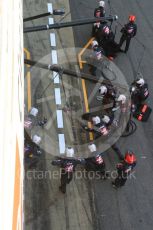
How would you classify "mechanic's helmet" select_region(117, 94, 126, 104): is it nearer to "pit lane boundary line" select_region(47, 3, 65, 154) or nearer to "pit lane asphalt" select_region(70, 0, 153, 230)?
"pit lane asphalt" select_region(70, 0, 153, 230)

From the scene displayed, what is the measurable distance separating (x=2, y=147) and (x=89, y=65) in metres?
10.4

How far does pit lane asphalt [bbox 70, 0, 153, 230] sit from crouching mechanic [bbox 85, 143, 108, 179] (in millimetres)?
278

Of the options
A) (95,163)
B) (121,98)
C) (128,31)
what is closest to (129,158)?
(95,163)

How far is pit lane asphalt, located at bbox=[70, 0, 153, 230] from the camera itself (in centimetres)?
1067

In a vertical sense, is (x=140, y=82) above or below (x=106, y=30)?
below

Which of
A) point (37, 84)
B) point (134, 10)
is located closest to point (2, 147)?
point (37, 84)

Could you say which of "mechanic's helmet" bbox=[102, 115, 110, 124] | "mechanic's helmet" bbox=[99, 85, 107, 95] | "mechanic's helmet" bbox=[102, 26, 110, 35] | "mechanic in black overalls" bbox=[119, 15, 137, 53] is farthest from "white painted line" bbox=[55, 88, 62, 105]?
"mechanic in black overalls" bbox=[119, 15, 137, 53]

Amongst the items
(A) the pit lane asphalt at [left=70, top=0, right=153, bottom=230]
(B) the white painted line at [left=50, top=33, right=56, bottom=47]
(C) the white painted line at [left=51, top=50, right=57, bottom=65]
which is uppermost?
(B) the white painted line at [left=50, top=33, right=56, bottom=47]

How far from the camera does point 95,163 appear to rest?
35.8 ft

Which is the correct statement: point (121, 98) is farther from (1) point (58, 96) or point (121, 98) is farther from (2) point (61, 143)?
(1) point (58, 96)

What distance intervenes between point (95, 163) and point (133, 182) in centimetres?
133

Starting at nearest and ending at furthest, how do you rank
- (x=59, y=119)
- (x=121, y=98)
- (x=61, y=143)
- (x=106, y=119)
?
1. (x=106, y=119)
2. (x=121, y=98)
3. (x=61, y=143)
4. (x=59, y=119)

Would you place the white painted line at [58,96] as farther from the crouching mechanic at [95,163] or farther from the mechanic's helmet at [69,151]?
the mechanic's helmet at [69,151]

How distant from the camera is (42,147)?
11.9 meters
